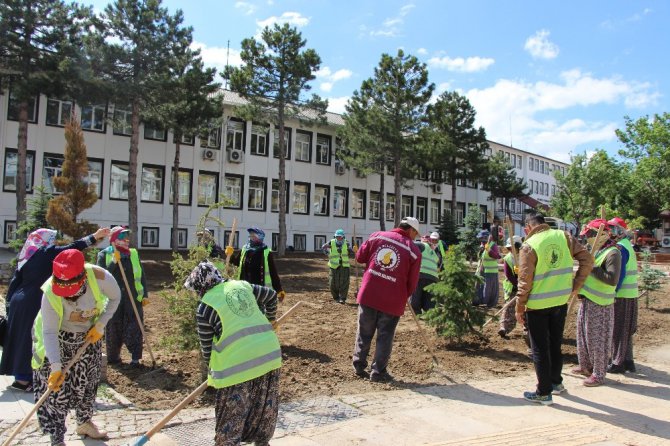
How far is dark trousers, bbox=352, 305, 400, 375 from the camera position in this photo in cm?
611

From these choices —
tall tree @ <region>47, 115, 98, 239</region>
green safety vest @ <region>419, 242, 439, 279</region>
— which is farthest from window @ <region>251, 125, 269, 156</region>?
green safety vest @ <region>419, 242, 439, 279</region>

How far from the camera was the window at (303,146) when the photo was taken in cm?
3344

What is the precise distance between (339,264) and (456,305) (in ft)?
18.4

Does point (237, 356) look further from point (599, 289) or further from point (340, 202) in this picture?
point (340, 202)

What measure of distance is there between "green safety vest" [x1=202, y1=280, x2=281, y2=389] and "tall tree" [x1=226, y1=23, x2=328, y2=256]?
23.1 m

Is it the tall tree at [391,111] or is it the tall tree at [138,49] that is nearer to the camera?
the tall tree at [138,49]

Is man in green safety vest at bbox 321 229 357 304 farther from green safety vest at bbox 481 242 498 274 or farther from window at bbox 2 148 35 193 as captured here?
window at bbox 2 148 35 193

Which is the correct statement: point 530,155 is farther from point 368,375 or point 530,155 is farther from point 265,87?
point 368,375

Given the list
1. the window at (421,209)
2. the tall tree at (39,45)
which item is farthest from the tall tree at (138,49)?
the window at (421,209)

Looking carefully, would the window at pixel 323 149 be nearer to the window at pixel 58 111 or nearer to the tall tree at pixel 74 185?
the window at pixel 58 111

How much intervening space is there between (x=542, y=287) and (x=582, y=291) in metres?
1.17

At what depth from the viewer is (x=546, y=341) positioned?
540 centimetres

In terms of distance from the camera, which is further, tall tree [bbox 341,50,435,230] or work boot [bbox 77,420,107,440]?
tall tree [bbox 341,50,435,230]

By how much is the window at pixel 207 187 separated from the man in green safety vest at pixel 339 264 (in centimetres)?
1753
